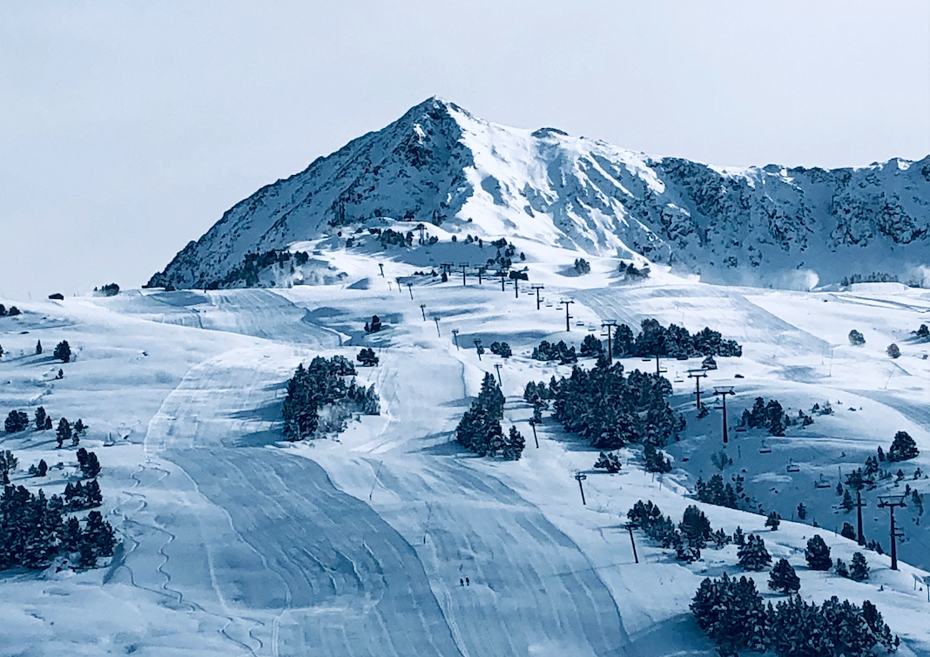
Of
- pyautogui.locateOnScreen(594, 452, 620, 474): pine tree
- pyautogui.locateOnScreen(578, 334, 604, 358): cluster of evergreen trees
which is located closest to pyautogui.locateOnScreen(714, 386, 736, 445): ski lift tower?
pyautogui.locateOnScreen(594, 452, 620, 474): pine tree

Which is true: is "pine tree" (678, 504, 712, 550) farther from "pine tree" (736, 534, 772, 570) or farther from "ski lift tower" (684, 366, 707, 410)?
"ski lift tower" (684, 366, 707, 410)

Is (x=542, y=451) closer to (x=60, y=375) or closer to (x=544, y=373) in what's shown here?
(x=544, y=373)

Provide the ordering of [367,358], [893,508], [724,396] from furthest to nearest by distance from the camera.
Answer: [367,358] < [724,396] < [893,508]

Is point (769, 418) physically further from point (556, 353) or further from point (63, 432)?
point (63, 432)

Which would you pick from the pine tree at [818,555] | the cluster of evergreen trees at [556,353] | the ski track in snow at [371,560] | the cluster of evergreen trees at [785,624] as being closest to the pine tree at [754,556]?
the pine tree at [818,555]

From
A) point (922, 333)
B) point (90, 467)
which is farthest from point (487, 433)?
point (922, 333)
